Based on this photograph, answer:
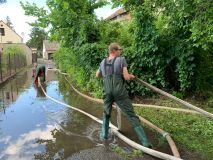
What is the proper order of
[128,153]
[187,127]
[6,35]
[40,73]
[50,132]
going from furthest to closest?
[6,35] < [40,73] < [50,132] < [187,127] < [128,153]

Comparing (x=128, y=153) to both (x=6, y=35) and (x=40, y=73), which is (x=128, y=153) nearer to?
(x=40, y=73)

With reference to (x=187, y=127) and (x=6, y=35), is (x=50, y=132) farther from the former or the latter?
(x=6, y=35)

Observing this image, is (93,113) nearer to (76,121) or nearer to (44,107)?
(76,121)

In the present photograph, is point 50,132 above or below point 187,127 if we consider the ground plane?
below

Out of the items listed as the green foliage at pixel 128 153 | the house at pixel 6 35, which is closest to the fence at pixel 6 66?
the green foliage at pixel 128 153

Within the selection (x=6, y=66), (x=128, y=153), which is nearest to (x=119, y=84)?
(x=128, y=153)

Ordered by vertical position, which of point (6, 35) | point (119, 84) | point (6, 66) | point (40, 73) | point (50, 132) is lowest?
point (50, 132)

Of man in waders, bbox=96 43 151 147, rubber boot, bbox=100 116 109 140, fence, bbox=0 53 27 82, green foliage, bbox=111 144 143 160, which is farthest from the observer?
fence, bbox=0 53 27 82

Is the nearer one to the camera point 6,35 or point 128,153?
point 128,153

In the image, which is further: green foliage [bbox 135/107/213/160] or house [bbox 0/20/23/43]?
house [bbox 0/20/23/43]

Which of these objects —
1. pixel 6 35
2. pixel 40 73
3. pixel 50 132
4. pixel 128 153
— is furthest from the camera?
pixel 6 35

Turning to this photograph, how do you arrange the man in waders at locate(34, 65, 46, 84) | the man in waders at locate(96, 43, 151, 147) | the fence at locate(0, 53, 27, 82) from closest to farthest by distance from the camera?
1. the man in waders at locate(96, 43, 151, 147)
2. the man in waders at locate(34, 65, 46, 84)
3. the fence at locate(0, 53, 27, 82)

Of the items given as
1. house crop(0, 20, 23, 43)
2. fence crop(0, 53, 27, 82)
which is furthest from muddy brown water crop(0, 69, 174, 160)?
house crop(0, 20, 23, 43)

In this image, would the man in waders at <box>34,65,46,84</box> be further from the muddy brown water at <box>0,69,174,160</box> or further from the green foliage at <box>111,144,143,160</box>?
the green foliage at <box>111,144,143,160</box>
